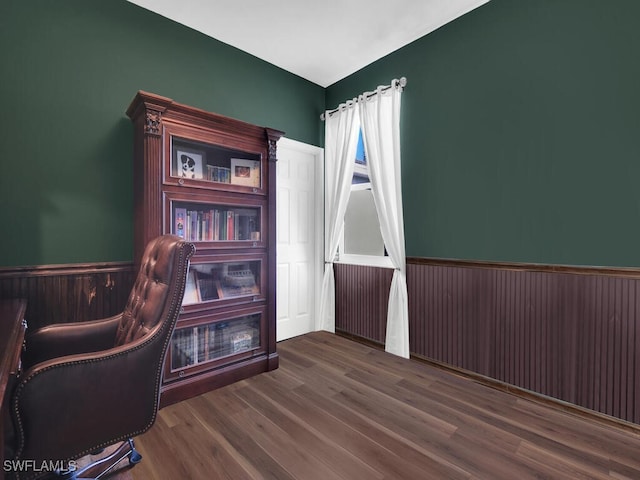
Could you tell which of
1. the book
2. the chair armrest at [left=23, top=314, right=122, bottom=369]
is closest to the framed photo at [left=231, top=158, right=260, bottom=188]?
the book

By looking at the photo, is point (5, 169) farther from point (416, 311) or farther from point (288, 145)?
point (416, 311)

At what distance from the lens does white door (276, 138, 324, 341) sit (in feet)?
10.9

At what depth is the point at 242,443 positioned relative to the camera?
1694 mm

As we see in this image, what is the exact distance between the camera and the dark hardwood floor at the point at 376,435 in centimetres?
151

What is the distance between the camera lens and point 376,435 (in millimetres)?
1774

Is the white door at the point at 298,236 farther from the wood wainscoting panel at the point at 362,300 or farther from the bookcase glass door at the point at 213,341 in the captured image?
the bookcase glass door at the point at 213,341

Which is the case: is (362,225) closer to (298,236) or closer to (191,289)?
(298,236)

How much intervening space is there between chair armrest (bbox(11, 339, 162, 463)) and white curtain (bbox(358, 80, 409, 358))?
2037 millimetres

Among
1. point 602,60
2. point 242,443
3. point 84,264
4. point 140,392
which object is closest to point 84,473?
point 140,392

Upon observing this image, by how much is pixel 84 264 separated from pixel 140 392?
48.9 inches

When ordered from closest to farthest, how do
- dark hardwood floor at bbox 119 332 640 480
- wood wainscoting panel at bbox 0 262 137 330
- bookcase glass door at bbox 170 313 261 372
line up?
dark hardwood floor at bbox 119 332 640 480, wood wainscoting panel at bbox 0 262 137 330, bookcase glass door at bbox 170 313 261 372

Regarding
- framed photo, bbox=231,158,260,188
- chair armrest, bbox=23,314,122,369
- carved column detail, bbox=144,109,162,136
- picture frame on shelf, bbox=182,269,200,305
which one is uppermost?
carved column detail, bbox=144,109,162,136

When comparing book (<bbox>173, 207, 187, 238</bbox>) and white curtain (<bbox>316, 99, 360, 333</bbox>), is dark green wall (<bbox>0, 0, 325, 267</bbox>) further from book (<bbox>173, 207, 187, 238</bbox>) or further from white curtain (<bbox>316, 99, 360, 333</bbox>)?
white curtain (<bbox>316, 99, 360, 333</bbox>)

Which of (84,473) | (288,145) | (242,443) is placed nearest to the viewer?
(84,473)
